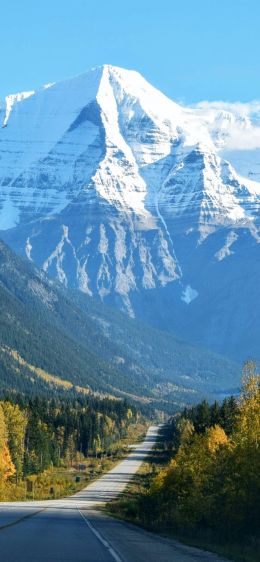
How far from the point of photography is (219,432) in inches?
4766

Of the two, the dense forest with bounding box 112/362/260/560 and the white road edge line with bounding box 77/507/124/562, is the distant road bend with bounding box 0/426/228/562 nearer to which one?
the white road edge line with bounding box 77/507/124/562

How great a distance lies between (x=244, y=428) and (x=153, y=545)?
14.5 meters

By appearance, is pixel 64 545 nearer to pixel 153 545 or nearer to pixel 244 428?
pixel 153 545

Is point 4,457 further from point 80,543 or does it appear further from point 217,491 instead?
point 80,543

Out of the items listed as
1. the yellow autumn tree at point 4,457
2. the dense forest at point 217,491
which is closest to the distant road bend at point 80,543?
the dense forest at point 217,491

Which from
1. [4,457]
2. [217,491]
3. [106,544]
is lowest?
[106,544]

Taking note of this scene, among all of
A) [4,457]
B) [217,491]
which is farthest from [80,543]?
[4,457]

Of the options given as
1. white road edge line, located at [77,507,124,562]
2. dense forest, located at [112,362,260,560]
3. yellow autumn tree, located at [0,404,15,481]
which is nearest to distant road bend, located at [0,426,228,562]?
white road edge line, located at [77,507,124,562]

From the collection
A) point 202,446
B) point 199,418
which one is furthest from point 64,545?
point 199,418

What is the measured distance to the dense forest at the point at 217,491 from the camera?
71.1 meters

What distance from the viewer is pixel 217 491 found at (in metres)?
78.5

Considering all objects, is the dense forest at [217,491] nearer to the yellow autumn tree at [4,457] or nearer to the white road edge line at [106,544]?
the white road edge line at [106,544]

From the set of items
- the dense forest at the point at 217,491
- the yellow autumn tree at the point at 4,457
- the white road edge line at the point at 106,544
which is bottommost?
the white road edge line at the point at 106,544

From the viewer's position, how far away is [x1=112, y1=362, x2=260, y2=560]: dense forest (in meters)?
71.1
